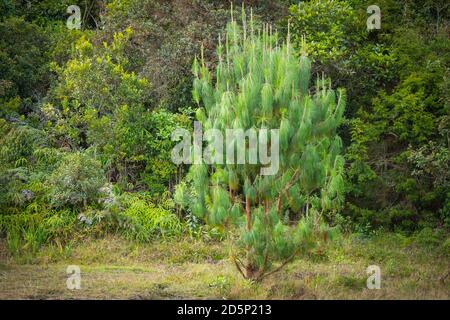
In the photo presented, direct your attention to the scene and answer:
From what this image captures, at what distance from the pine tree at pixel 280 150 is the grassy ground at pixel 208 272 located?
78cm

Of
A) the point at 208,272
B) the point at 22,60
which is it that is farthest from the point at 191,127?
the point at 22,60

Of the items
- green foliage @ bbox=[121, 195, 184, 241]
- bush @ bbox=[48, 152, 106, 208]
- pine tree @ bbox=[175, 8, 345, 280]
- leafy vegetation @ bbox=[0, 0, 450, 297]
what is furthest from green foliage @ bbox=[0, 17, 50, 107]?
pine tree @ bbox=[175, 8, 345, 280]

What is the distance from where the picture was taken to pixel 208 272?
483 inches

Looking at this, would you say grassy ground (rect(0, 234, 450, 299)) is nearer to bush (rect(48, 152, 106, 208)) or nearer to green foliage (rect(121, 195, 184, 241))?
green foliage (rect(121, 195, 184, 241))

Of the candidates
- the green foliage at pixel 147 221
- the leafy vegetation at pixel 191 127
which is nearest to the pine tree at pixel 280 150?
the leafy vegetation at pixel 191 127

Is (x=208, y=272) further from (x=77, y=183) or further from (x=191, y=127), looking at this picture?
(x=191, y=127)

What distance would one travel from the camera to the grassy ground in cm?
1091

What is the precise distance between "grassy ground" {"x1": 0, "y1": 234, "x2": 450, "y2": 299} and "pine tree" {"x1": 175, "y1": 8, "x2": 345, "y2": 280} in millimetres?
782

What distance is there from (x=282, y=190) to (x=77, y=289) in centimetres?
336

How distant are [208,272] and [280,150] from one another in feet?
9.72

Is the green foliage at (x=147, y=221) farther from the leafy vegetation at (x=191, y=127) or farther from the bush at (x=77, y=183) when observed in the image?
the bush at (x=77, y=183)

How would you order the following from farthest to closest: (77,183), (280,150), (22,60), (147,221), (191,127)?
(22,60), (191,127), (147,221), (77,183), (280,150)

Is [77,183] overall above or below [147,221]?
above

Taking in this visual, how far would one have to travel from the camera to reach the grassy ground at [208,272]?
35.8 feet
